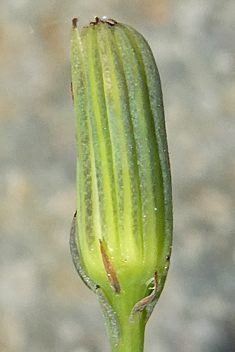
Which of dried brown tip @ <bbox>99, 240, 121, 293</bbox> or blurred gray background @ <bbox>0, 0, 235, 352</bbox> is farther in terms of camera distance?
blurred gray background @ <bbox>0, 0, 235, 352</bbox>

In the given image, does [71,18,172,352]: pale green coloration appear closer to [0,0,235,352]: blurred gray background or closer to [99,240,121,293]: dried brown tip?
[99,240,121,293]: dried brown tip

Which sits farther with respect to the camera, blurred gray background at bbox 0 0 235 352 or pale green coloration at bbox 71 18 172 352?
blurred gray background at bbox 0 0 235 352

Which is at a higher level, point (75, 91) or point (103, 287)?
point (75, 91)

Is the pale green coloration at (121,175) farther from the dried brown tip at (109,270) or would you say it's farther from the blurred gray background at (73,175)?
the blurred gray background at (73,175)

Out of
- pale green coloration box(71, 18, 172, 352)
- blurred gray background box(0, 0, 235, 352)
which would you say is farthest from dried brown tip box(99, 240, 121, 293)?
blurred gray background box(0, 0, 235, 352)

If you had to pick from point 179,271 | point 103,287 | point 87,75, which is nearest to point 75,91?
point 87,75

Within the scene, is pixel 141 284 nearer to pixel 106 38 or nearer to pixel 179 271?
pixel 106 38
